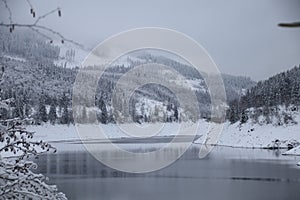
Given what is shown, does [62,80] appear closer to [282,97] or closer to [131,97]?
[131,97]

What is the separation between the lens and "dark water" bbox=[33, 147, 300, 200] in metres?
21.4

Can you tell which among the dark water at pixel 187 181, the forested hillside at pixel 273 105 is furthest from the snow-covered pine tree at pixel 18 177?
the forested hillside at pixel 273 105


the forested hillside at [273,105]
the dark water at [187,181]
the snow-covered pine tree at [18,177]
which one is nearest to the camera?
the snow-covered pine tree at [18,177]

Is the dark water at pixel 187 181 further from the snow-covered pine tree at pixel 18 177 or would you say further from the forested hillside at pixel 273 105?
the forested hillside at pixel 273 105

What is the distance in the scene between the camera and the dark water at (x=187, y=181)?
70.1 feet

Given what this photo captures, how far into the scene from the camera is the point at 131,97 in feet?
602

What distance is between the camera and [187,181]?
26.1 meters

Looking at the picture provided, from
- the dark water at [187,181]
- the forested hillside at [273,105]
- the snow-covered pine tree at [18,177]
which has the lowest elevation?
the dark water at [187,181]

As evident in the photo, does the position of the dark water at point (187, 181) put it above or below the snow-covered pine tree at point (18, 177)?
below

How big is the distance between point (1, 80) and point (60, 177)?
2597cm

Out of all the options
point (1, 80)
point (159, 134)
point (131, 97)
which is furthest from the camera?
point (131, 97)

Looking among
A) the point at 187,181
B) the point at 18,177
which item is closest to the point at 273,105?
the point at 187,181

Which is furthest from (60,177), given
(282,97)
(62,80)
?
(62,80)

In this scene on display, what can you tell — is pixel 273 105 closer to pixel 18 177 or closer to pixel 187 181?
pixel 187 181
